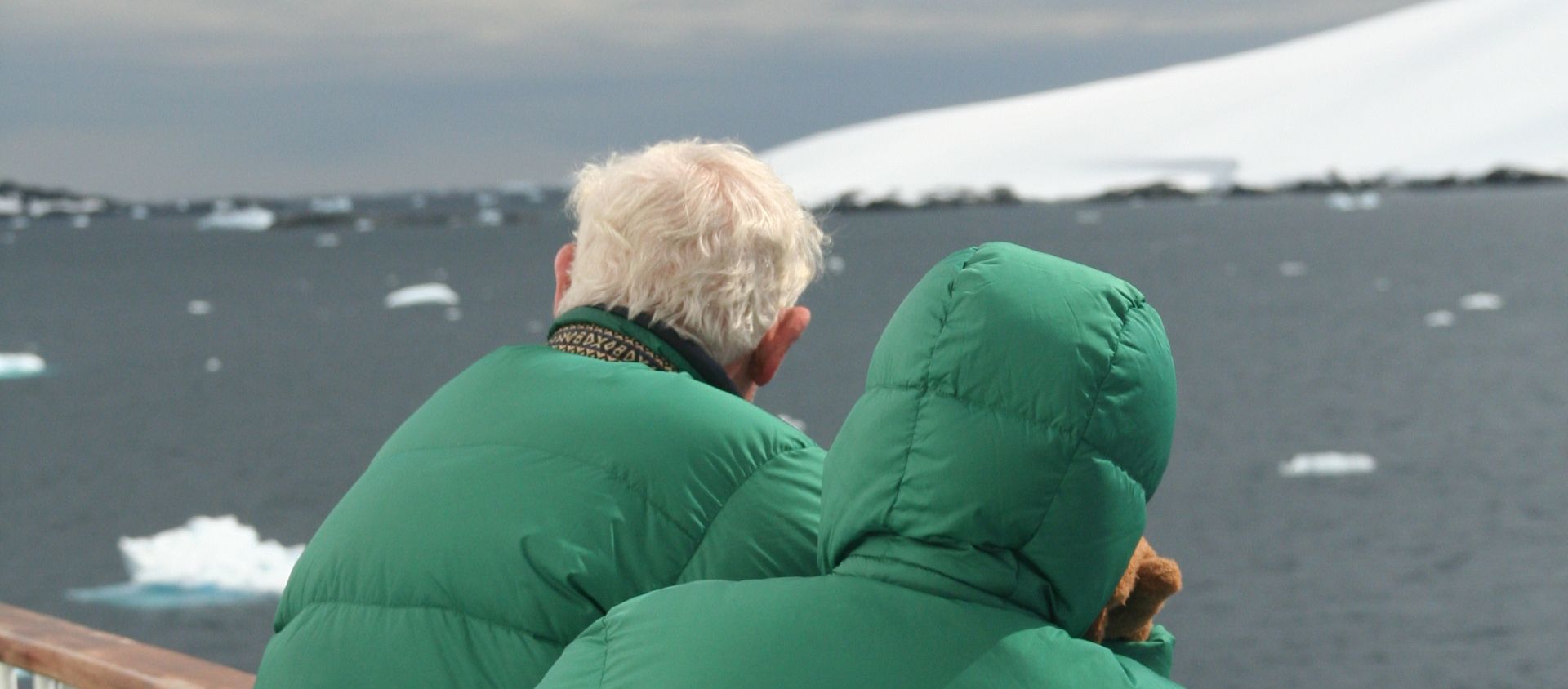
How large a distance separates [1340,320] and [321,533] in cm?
3382

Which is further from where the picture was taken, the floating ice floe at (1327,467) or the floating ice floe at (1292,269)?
the floating ice floe at (1292,269)

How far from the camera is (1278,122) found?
80.9m

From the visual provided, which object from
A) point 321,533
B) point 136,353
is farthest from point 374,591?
point 136,353

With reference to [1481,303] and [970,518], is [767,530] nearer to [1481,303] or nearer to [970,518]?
[970,518]

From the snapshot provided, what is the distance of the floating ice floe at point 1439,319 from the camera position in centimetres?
3159

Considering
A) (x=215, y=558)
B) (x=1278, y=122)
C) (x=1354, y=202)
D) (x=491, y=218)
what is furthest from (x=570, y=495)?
(x=491, y=218)

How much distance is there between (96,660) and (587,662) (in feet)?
3.01

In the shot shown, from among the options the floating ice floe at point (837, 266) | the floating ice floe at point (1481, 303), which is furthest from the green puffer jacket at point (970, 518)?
the floating ice floe at point (837, 266)

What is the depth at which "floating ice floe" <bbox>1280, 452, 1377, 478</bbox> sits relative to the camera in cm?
1786

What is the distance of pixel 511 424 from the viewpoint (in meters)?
1.22

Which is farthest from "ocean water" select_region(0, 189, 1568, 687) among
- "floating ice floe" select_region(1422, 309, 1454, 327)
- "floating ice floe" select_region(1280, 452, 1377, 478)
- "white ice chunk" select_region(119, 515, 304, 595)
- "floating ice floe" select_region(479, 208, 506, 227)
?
"floating ice floe" select_region(479, 208, 506, 227)

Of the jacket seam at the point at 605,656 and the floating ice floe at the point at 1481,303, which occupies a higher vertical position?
the jacket seam at the point at 605,656

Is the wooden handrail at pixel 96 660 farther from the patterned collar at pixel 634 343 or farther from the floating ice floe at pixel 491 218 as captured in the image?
the floating ice floe at pixel 491 218

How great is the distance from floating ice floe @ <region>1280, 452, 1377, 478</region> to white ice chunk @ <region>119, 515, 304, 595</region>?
11.0 metres
